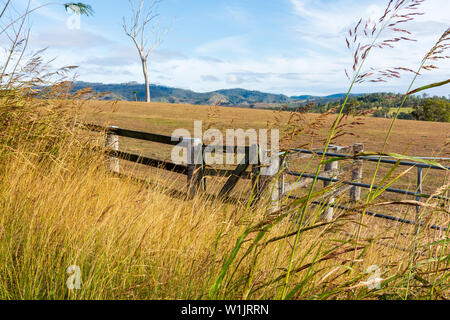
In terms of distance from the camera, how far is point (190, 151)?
519 centimetres

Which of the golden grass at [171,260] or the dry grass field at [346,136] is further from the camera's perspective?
the dry grass field at [346,136]

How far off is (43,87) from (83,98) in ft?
1.73

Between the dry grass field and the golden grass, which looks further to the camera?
the dry grass field

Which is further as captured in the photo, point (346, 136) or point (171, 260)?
point (346, 136)

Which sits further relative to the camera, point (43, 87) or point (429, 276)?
point (43, 87)

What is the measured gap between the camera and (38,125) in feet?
14.1

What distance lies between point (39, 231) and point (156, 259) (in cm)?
85

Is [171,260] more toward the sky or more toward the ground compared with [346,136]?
more toward the sky

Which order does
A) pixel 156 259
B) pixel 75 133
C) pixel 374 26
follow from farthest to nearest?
1. pixel 75 133
2. pixel 156 259
3. pixel 374 26

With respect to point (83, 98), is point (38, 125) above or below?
below

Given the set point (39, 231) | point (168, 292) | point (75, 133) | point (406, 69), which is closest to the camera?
point (406, 69)

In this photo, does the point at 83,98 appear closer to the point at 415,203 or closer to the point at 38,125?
the point at 38,125
